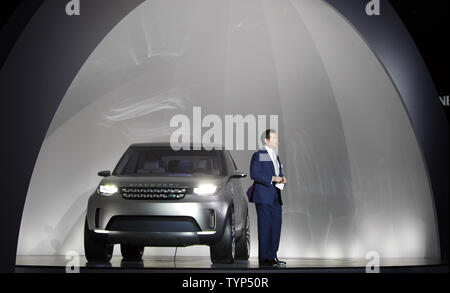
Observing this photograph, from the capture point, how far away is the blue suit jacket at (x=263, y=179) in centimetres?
1064

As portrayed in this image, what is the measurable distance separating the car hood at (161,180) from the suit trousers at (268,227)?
760mm

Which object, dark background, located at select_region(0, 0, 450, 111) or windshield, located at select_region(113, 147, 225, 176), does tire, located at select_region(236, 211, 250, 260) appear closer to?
windshield, located at select_region(113, 147, 225, 176)

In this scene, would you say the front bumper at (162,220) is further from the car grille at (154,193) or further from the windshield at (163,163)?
the windshield at (163,163)

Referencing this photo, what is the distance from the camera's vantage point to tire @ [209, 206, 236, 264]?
10.6 meters

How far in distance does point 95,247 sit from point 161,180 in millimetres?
1403

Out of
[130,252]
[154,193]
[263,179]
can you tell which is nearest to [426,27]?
[263,179]

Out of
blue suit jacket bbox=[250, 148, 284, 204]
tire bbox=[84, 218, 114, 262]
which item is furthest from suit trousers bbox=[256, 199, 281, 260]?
tire bbox=[84, 218, 114, 262]

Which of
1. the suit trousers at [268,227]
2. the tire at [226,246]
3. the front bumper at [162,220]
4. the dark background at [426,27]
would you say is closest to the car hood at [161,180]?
the front bumper at [162,220]

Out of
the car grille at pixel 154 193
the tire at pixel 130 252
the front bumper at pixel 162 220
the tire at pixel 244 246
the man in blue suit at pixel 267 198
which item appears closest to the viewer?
the front bumper at pixel 162 220

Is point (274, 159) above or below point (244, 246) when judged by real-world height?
above

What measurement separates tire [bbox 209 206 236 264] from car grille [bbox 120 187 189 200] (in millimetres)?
789

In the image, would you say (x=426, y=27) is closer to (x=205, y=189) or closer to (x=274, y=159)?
(x=274, y=159)

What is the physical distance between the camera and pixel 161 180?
10.6 metres
